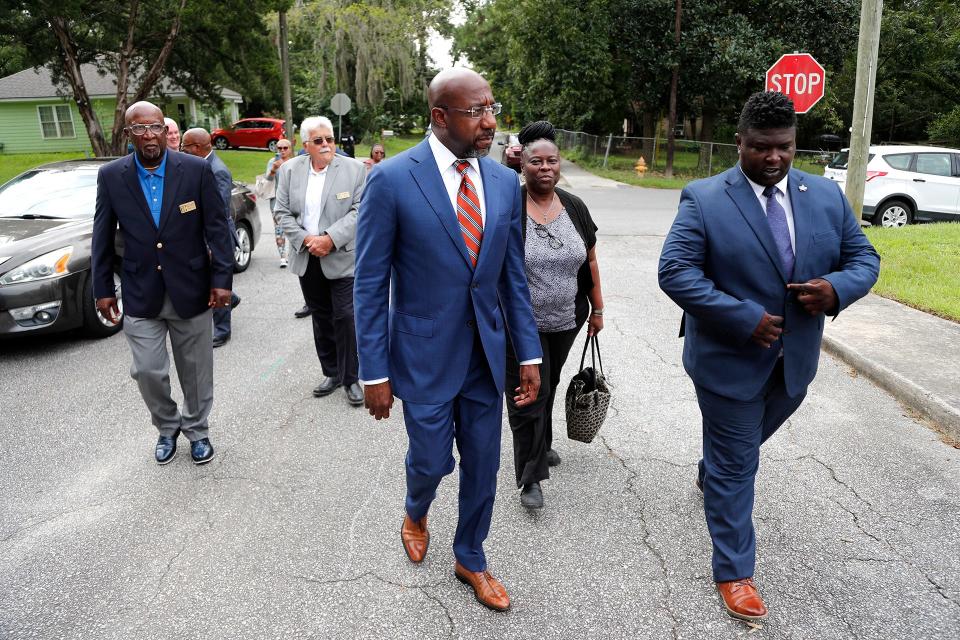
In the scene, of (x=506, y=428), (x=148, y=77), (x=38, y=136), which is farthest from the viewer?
(x=38, y=136)

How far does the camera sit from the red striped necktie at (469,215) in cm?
285

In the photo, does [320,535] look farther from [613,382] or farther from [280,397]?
[613,382]

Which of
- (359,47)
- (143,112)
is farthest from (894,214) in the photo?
(359,47)

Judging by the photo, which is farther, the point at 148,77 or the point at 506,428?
the point at 148,77

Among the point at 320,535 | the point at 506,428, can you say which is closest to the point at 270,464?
the point at 320,535

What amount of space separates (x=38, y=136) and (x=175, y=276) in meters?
38.7

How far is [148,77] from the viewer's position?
21797 millimetres

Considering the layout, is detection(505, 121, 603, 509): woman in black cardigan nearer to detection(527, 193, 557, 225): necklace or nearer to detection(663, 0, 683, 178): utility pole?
detection(527, 193, 557, 225): necklace

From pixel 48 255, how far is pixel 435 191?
5231mm

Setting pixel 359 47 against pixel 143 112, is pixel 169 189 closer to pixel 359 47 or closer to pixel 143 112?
pixel 143 112

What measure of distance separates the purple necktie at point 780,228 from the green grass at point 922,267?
18.5ft

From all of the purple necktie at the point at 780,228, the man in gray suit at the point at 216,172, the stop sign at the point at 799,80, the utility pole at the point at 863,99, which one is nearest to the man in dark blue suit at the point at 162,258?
the man in gray suit at the point at 216,172

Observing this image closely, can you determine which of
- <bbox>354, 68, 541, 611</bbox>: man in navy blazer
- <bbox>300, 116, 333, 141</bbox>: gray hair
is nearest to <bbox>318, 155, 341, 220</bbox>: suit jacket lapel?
<bbox>300, 116, 333, 141</bbox>: gray hair

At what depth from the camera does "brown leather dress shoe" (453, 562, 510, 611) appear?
3088mm
